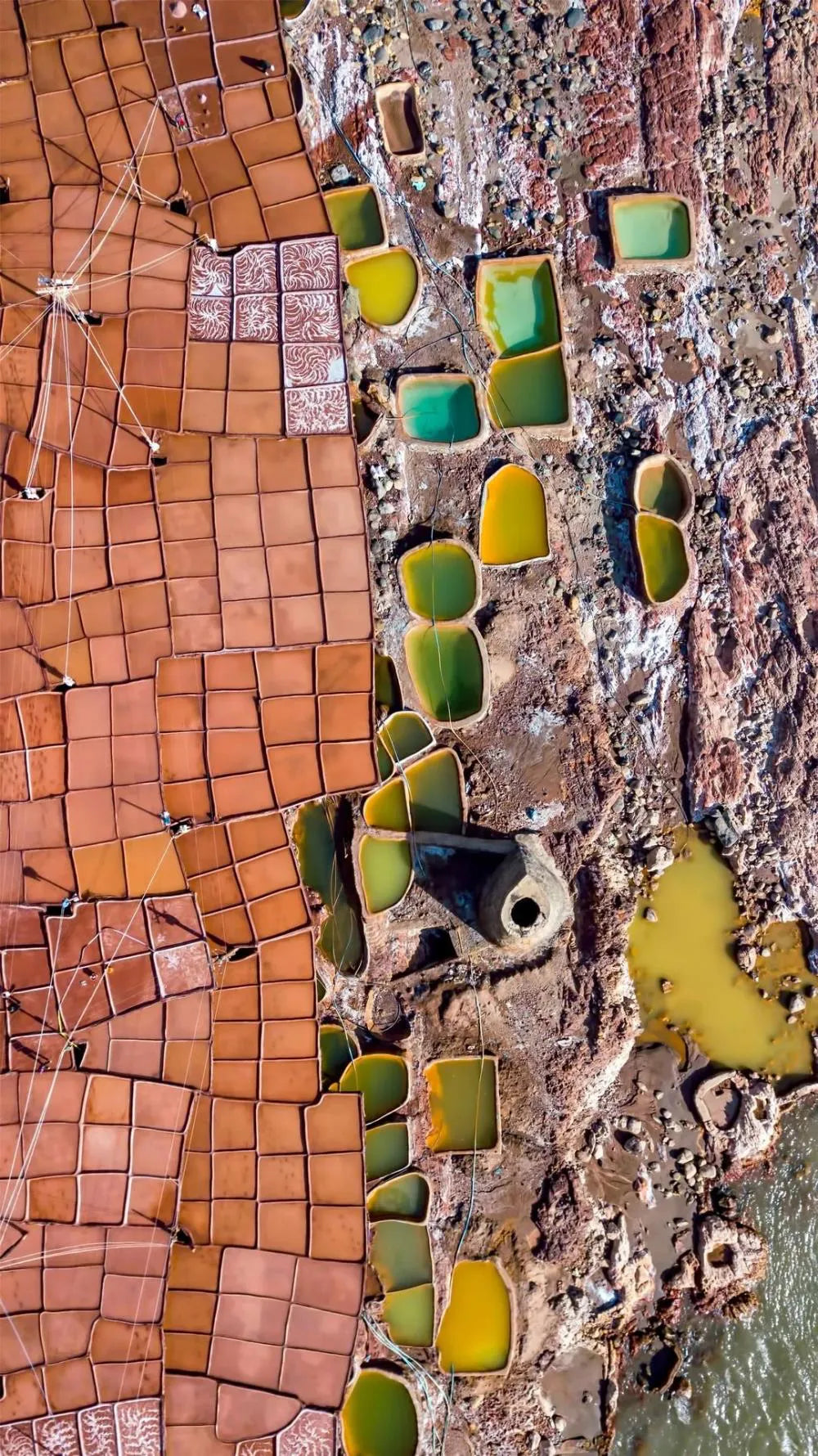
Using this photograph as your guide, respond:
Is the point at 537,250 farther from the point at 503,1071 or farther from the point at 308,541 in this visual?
the point at 503,1071

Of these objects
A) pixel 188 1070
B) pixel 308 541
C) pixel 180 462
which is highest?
pixel 180 462

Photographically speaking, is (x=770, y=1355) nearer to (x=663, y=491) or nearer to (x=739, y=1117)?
(x=739, y=1117)

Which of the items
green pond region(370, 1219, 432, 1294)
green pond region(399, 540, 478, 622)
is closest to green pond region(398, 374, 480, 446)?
green pond region(399, 540, 478, 622)

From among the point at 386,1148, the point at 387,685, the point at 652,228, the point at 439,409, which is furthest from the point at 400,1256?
the point at 652,228

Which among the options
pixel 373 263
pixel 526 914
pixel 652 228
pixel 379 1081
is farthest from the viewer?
pixel 652 228

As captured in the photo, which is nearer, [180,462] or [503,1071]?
[180,462]

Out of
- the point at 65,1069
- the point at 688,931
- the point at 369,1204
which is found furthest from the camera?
the point at 688,931

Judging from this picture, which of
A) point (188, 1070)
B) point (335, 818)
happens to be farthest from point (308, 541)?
point (188, 1070)
